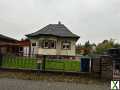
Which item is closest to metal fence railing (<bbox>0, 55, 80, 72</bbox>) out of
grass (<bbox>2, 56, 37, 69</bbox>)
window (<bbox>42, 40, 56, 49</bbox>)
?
grass (<bbox>2, 56, 37, 69</bbox>)

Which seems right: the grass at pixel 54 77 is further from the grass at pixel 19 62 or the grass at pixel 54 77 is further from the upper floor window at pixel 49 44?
the upper floor window at pixel 49 44

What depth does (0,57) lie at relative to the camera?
1647 cm

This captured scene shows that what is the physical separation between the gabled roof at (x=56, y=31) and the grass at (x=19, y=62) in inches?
651

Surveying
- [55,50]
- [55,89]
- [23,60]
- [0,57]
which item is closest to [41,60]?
[23,60]

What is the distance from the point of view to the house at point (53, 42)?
33312 mm

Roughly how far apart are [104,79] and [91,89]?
3.36 meters

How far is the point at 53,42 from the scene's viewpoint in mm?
33688

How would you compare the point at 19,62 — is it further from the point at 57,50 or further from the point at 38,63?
the point at 57,50

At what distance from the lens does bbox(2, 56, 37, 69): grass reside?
16033mm

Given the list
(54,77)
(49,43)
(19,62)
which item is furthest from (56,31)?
(54,77)

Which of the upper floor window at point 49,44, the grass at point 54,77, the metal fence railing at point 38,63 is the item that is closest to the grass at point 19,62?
the metal fence railing at point 38,63

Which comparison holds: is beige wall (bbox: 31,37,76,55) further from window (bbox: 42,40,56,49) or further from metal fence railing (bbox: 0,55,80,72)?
metal fence railing (bbox: 0,55,80,72)

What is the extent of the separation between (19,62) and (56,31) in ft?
62.2

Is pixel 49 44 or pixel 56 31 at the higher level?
pixel 56 31
